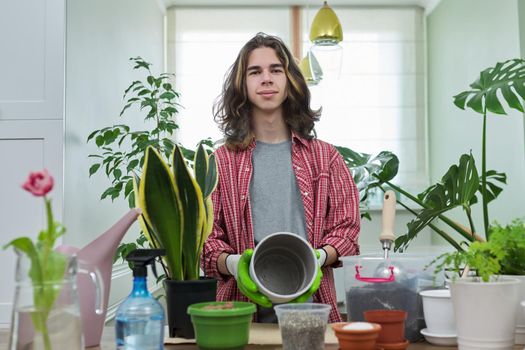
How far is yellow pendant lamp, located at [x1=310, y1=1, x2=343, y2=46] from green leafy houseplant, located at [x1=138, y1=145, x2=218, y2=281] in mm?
2182

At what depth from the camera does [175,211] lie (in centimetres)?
105

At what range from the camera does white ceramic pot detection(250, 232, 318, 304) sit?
1.11 m

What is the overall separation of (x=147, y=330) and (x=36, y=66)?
2191 mm

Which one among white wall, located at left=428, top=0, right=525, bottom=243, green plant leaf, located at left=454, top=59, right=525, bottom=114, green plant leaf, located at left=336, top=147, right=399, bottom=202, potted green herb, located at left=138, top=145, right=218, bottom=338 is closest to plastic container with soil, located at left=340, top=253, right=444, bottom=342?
potted green herb, located at left=138, top=145, right=218, bottom=338

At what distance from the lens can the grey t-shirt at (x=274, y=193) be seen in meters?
1.62

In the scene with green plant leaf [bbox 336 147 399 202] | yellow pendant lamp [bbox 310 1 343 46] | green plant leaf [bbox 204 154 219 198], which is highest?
yellow pendant lamp [bbox 310 1 343 46]

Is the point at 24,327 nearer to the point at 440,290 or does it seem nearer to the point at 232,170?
the point at 440,290

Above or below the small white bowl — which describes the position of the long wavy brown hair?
above

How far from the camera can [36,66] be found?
110 inches

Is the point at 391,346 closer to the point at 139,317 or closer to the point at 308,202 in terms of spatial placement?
the point at 139,317

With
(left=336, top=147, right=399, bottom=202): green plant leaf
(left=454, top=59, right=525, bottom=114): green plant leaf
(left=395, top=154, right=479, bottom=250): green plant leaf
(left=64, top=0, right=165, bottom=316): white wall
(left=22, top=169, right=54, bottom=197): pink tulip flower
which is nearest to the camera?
(left=22, top=169, right=54, bottom=197): pink tulip flower

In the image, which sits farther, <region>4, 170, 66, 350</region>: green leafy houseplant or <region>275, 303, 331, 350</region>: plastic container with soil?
<region>275, 303, 331, 350</region>: plastic container with soil

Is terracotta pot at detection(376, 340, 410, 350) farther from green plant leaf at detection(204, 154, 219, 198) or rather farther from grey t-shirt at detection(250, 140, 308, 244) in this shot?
grey t-shirt at detection(250, 140, 308, 244)

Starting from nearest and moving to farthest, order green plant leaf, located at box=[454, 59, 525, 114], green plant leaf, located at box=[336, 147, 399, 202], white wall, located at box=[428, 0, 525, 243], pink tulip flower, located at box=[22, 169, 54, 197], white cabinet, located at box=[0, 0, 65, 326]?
pink tulip flower, located at box=[22, 169, 54, 197] < green plant leaf, located at box=[454, 59, 525, 114] < green plant leaf, located at box=[336, 147, 399, 202] < white cabinet, located at box=[0, 0, 65, 326] < white wall, located at box=[428, 0, 525, 243]
